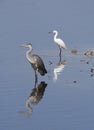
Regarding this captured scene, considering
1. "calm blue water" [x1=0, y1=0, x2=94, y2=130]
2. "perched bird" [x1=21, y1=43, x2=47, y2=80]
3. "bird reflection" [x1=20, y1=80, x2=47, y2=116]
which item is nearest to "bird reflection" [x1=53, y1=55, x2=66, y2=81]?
"calm blue water" [x1=0, y1=0, x2=94, y2=130]

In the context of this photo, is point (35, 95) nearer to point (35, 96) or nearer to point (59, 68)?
point (35, 96)

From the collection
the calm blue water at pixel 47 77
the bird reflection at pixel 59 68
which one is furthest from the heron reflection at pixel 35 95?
the bird reflection at pixel 59 68

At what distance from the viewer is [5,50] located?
27281 millimetres

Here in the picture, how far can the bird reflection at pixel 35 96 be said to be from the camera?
55.9ft

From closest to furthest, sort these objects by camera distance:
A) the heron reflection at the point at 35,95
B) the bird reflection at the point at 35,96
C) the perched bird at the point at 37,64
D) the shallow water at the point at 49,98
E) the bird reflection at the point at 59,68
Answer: the shallow water at the point at 49,98, the bird reflection at the point at 35,96, the heron reflection at the point at 35,95, the bird reflection at the point at 59,68, the perched bird at the point at 37,64

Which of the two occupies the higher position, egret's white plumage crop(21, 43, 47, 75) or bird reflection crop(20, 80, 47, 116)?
egret's white plumage crop(21, 43, 47, 75)

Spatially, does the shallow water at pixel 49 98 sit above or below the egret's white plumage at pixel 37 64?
below

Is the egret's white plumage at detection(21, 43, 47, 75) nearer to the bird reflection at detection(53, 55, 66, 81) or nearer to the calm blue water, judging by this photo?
the calm blue water

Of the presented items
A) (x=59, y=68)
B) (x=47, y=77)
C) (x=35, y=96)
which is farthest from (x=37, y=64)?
(x=35, y=96)

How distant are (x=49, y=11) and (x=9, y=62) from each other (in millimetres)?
20040

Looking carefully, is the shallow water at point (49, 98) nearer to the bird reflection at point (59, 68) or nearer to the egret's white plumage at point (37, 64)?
the bird reflection at point (59, 68)

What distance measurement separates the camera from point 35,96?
19.0 meters

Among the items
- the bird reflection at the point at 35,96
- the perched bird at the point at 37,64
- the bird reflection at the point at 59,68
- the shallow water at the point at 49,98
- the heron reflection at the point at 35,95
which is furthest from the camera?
the perched bird at the point at 37,64

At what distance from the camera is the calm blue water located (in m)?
15.9
